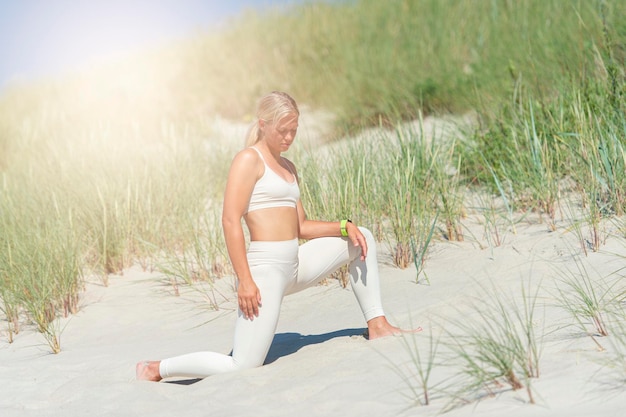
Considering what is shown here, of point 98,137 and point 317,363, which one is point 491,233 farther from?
point 98,137

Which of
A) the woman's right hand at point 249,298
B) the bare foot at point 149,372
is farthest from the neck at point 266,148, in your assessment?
the bare foot at point 149,372

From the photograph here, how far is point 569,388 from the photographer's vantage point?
260 cm

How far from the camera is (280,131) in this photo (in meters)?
3.46

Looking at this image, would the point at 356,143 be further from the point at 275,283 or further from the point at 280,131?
the point at 275,283

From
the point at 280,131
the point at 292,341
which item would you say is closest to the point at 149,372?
the point at 292,341

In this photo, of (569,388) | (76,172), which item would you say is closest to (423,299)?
(569,388)

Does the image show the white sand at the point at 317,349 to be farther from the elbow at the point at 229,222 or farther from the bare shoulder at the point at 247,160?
the bare shoulder at the point at 247,160

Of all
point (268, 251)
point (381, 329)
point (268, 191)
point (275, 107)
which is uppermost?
point (275, 107)

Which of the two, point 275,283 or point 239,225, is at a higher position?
point 239,225

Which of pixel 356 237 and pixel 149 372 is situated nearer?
pixel 356 237

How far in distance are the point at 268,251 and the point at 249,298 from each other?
0.22 metres

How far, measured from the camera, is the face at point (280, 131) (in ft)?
11.3

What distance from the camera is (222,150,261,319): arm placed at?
3307 mm

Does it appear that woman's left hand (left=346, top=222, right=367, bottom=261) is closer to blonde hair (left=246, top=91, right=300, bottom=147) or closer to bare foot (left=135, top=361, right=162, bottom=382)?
blonde hair (left=246, top=91, right=300, bottom=147)
